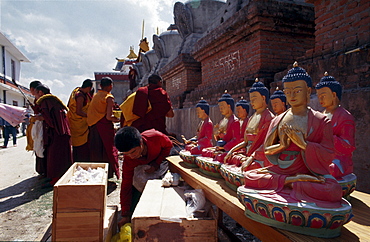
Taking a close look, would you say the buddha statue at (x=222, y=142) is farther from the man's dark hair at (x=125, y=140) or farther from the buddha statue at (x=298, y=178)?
the buddha statue at (x=298, y=178)

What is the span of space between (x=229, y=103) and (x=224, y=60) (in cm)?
252

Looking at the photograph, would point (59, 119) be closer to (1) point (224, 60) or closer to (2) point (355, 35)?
(1) point (224, 60)

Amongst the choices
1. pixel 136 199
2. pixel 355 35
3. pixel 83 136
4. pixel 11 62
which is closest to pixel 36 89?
pixel 83 136

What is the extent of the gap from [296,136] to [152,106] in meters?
3.02

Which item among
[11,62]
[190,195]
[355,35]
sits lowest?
[190,195]

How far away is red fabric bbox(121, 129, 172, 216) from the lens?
2691mm

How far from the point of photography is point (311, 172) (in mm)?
1403

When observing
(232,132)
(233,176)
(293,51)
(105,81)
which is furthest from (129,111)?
(293,51)

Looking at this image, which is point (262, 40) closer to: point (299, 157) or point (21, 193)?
point (299, 157)

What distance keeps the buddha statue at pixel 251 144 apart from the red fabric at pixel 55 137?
110 inches

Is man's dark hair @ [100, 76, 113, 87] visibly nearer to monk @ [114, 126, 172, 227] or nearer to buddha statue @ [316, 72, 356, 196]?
monk @ [114, 126, 172, 227]

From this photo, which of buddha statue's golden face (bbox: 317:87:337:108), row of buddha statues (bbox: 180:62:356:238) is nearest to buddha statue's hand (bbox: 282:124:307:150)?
row of buddha statues (bbox: 180:62:356:238)

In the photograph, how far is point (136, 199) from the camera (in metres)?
3.23

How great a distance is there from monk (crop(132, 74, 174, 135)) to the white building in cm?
1225
